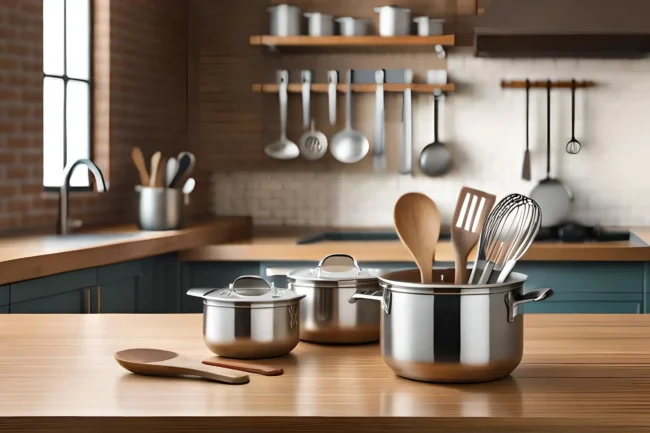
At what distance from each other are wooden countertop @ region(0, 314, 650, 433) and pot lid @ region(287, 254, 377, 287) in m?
0.11

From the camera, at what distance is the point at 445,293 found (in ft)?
3.94

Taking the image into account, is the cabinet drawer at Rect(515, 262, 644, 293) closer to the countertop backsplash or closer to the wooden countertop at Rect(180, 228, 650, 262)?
the wooden countertop at Rect(180, 228, 650, 262)

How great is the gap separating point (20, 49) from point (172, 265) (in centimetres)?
103

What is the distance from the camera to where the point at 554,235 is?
4293mm

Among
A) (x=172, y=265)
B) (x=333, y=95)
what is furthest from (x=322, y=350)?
(x=333, y=95)

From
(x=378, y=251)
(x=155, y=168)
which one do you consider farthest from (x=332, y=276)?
(x=155, y=168)

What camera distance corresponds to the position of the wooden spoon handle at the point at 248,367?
1.27m

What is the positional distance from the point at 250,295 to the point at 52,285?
1544 mm

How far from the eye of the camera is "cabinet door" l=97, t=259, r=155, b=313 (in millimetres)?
3080

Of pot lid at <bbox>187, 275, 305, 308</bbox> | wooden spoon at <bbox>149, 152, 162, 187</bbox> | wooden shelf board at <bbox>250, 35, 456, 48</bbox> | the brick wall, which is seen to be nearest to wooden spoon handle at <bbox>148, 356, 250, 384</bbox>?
pot lid at <bbox>187, 275, 305, 308</bbox>

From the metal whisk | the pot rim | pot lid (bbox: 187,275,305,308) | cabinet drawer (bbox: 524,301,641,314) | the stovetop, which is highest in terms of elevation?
the metal whisk

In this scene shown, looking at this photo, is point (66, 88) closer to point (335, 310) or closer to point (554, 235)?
point (554, 235)

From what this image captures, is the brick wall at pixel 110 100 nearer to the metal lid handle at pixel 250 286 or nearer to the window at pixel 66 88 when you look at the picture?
the window at pixel 66 88

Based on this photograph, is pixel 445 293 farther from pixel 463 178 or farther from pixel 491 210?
pixel 463 178
